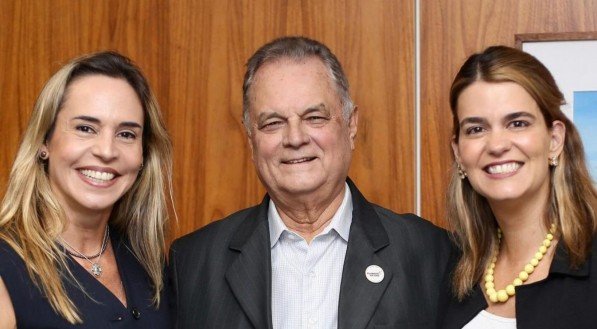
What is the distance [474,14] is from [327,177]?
882mm

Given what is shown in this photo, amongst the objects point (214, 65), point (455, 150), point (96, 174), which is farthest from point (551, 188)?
point (214, 65)

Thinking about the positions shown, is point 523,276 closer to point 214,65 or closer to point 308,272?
point 308,272

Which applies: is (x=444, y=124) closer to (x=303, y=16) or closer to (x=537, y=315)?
(x=303, y=16)

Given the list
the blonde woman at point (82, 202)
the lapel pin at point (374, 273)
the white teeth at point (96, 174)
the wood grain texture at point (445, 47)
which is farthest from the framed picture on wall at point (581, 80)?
the white teeth at point (96, 174)

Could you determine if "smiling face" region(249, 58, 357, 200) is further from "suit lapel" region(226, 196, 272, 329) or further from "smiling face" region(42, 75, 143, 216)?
"smiling face" region(42, 75, 143, 216)

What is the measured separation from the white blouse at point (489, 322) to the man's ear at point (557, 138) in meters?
0.44

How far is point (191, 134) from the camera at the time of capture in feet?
11.1

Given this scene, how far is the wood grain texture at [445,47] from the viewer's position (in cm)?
313

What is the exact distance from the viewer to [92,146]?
8.31 feet

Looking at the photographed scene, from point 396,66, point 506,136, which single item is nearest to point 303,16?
point 396,66

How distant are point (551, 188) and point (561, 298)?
12.5 inches

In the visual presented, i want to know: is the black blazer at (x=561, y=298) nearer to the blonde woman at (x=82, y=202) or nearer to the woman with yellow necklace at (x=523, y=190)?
the woman with yellow necklace at (x=523, y=190)

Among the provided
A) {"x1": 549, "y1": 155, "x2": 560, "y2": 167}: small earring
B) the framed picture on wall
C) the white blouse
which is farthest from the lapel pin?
the framed picture on wall

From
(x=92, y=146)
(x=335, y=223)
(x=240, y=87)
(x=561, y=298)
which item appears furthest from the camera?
(x=240, y=87)
